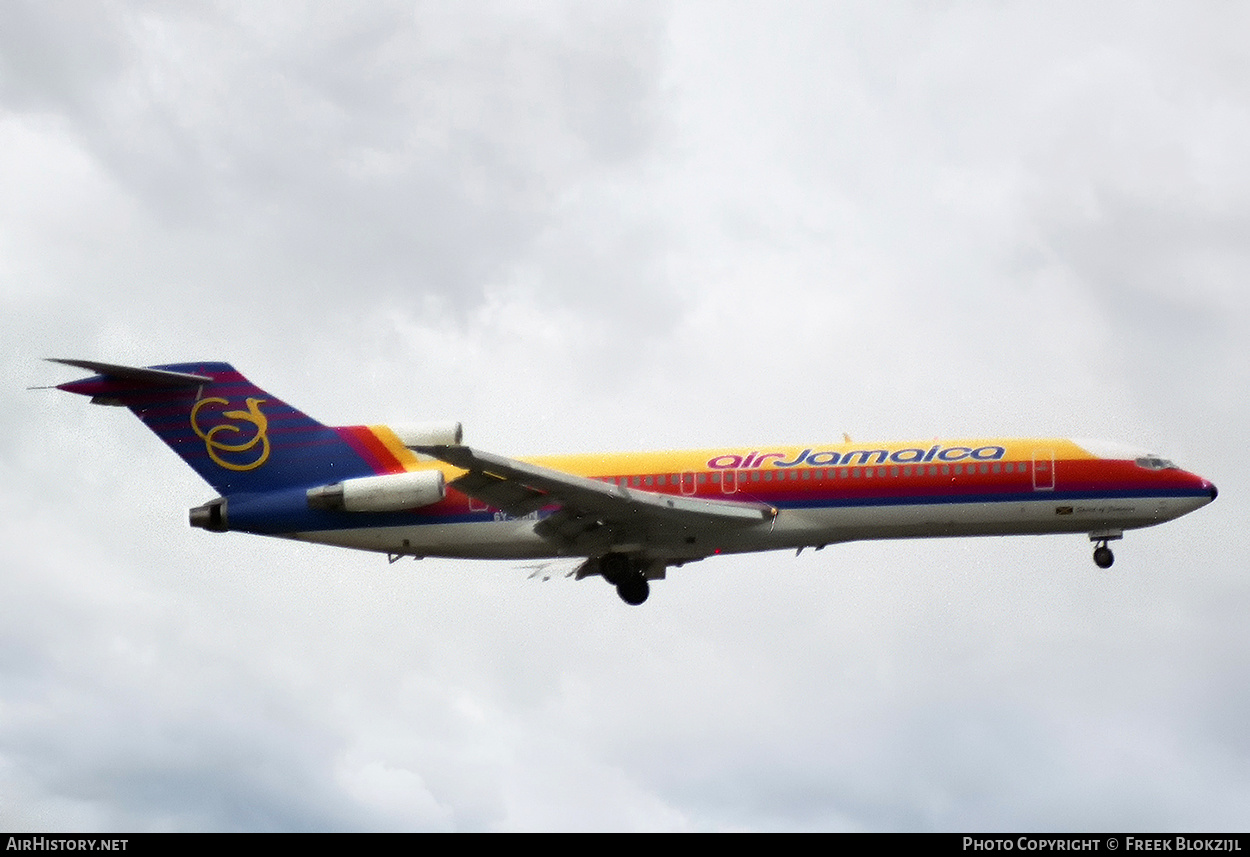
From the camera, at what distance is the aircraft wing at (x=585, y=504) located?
36531 millimetres

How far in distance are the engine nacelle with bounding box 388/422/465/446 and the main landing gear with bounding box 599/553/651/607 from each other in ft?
15.8

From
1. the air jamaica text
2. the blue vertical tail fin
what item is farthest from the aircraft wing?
the blue vertical tail fin

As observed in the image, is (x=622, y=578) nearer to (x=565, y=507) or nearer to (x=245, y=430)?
(x=565, y=507)

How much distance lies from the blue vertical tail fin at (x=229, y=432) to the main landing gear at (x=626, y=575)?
656cm

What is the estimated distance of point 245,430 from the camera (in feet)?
135

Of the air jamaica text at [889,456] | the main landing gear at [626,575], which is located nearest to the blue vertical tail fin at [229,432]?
the main landing gear at [626,575]

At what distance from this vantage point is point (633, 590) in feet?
131

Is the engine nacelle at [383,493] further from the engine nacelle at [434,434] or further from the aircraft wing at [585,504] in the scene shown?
the aircraft wing at [585,504]

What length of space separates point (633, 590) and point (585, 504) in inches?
135

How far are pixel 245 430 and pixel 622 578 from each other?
1047cm

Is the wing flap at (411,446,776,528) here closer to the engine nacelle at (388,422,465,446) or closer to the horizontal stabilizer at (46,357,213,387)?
the engine nacelle at (388,422,465,446)
